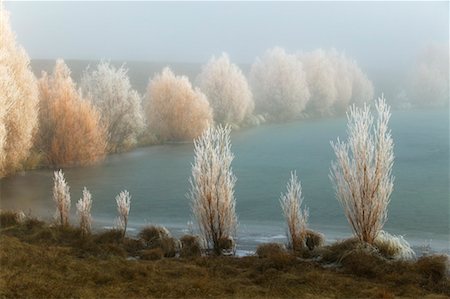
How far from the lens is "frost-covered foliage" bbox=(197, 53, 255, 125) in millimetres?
36344

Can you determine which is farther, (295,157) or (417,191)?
(295,157)

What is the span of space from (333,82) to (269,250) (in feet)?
121

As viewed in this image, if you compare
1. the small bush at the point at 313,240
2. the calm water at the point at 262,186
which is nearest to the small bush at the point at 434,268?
the small bush at the point at 313,240

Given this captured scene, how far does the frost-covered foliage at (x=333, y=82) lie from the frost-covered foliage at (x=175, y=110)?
15.1 m

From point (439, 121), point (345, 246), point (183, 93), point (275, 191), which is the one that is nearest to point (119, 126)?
point (183, 93)

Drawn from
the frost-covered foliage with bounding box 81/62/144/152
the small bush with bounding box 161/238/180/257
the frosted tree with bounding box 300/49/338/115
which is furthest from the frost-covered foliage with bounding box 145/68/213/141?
the small bush with bounding box 161/238/180/257

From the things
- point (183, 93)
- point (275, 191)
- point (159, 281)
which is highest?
point (183, 93)

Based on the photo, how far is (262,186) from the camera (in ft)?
65.3

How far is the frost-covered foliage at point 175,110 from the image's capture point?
2981 centimetres

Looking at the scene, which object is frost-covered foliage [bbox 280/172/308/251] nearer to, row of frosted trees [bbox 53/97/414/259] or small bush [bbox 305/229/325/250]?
row of frosted trees [bbox 53/97/414/259]

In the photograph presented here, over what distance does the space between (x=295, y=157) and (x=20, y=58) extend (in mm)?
13131

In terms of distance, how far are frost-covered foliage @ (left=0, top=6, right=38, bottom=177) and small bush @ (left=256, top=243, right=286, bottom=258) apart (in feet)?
34.4

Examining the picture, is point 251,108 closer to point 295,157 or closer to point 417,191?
point 295,157

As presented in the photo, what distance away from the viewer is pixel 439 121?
41.7 metres
